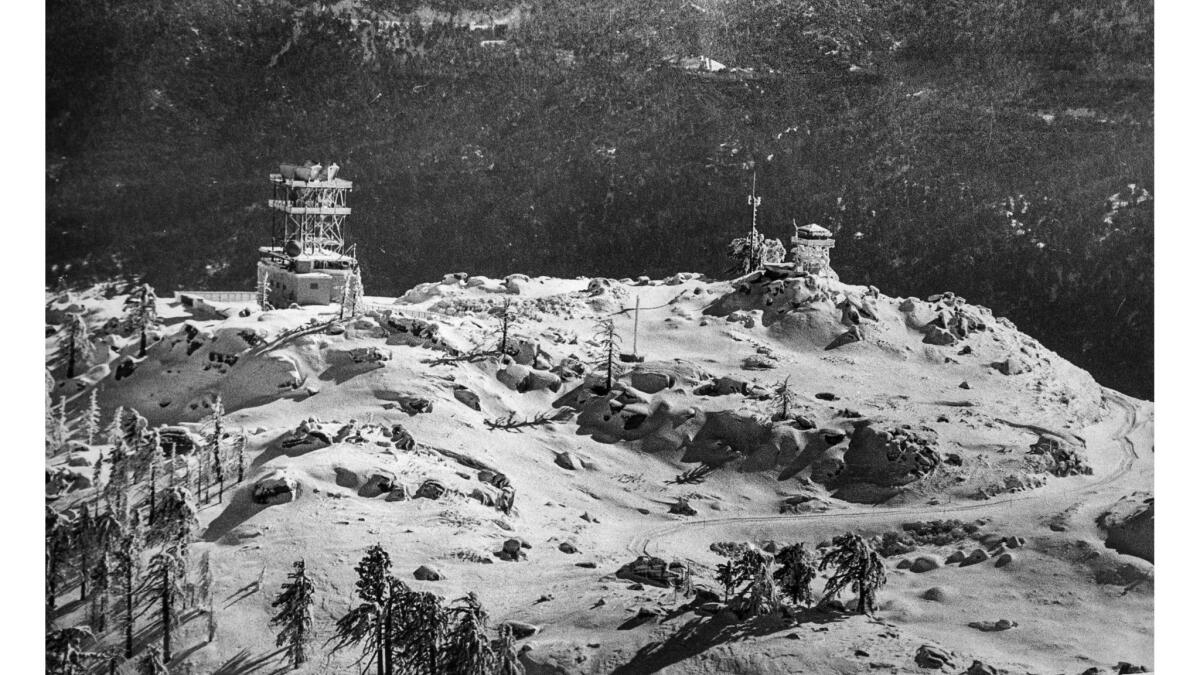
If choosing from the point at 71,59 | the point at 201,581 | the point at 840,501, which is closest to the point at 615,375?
the point at 840,501

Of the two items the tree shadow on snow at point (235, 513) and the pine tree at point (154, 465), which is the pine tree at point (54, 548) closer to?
the pine tree at point (154, 465)

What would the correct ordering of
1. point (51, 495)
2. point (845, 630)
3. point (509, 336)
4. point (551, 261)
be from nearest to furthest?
1. point (51, 495)
2. point (845, 630)
3. point (551, 261)
4. point (509, 336)

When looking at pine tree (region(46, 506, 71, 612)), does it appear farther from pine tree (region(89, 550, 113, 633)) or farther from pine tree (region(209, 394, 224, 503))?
pine tree (region(209, 394, 224, 503))

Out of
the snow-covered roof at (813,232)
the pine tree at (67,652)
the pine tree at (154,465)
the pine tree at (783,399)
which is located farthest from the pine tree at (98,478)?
the snow-covered roof at (813,232)

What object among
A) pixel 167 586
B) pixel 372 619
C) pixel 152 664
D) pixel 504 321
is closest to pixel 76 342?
pixel 167 586

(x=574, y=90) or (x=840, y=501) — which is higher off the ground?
(x=574, y=90)

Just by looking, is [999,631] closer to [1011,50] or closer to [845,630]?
[845,630]

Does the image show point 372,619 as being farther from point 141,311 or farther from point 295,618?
point 141,311

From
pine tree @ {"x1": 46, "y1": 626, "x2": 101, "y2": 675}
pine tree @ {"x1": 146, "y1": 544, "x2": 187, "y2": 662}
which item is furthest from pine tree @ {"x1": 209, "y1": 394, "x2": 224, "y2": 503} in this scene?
pine tree @ {"x1": 46, "y1": 626, "x2": 101, "y2": 675}

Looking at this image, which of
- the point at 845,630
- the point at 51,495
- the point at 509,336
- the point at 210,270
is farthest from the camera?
the point at 509,336
